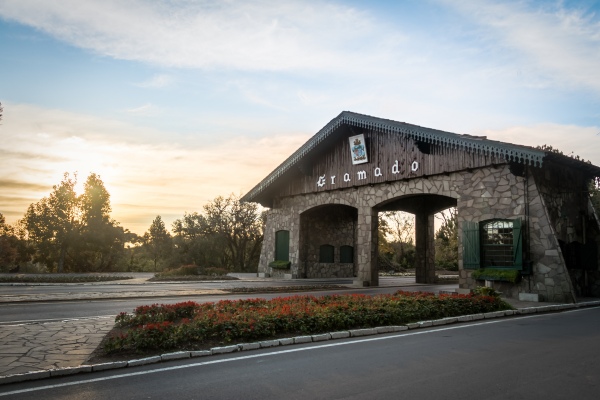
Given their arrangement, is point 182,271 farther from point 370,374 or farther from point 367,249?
point 370,374

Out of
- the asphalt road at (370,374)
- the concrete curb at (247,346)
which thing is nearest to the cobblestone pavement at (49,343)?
the concrete curb at (247,346)

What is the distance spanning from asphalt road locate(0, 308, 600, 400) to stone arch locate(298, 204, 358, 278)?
1920cm

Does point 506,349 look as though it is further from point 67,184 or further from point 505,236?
point 67,184

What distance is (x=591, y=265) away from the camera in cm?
1867

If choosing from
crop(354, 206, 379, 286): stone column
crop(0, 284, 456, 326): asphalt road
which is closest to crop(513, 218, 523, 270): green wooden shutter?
crop(354, 206, 379, 286): stone column

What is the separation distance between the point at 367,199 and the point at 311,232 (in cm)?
631

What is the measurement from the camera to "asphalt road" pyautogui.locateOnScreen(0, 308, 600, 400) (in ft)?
16.6

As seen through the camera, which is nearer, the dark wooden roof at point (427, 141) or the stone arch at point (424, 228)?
the dark wooden roof at point (427, 141)

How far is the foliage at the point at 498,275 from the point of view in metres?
16.4

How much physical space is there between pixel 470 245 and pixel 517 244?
6.35 feet

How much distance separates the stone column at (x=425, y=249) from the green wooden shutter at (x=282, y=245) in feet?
25.5

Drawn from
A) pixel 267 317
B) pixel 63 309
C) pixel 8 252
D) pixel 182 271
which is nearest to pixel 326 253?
pixel 182 271

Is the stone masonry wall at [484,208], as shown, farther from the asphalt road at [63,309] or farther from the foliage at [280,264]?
the asphalt road at [63,309]

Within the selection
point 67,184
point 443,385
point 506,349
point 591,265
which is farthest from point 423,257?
point 67,184
